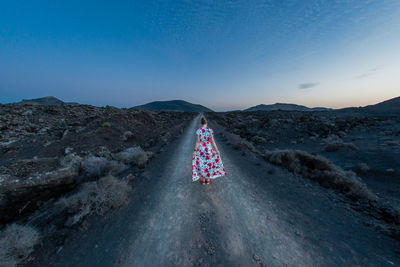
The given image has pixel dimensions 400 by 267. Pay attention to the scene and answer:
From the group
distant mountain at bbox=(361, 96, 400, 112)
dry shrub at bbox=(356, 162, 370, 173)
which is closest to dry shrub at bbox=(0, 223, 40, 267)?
dry shrub at bbox=(356, 162, 370, 173)

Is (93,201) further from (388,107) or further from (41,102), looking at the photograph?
(388,107)

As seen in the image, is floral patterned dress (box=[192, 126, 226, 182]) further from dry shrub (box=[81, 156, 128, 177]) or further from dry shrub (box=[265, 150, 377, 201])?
dry shrub (box=[265, 150, 377, 201])

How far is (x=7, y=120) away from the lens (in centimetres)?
938

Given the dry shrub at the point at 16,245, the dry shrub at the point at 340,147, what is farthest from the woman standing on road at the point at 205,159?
the dry shrub at the point at 340,147

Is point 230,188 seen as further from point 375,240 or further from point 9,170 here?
point 9,170

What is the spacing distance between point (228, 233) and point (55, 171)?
627 cm

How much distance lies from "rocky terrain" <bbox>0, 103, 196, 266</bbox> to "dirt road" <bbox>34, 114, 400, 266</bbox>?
684 mm

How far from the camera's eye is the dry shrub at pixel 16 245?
6.68 feet

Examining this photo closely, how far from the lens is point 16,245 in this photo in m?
2.19

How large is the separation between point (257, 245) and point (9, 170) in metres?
8.06

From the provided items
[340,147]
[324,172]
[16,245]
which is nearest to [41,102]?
[16,245]

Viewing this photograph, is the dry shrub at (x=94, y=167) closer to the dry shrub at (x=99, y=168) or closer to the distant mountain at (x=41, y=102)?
the dry shrub at (x=99, y=168)

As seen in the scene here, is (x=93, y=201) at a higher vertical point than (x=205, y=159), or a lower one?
lower

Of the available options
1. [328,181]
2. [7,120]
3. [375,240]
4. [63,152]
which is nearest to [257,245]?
[375,240]
